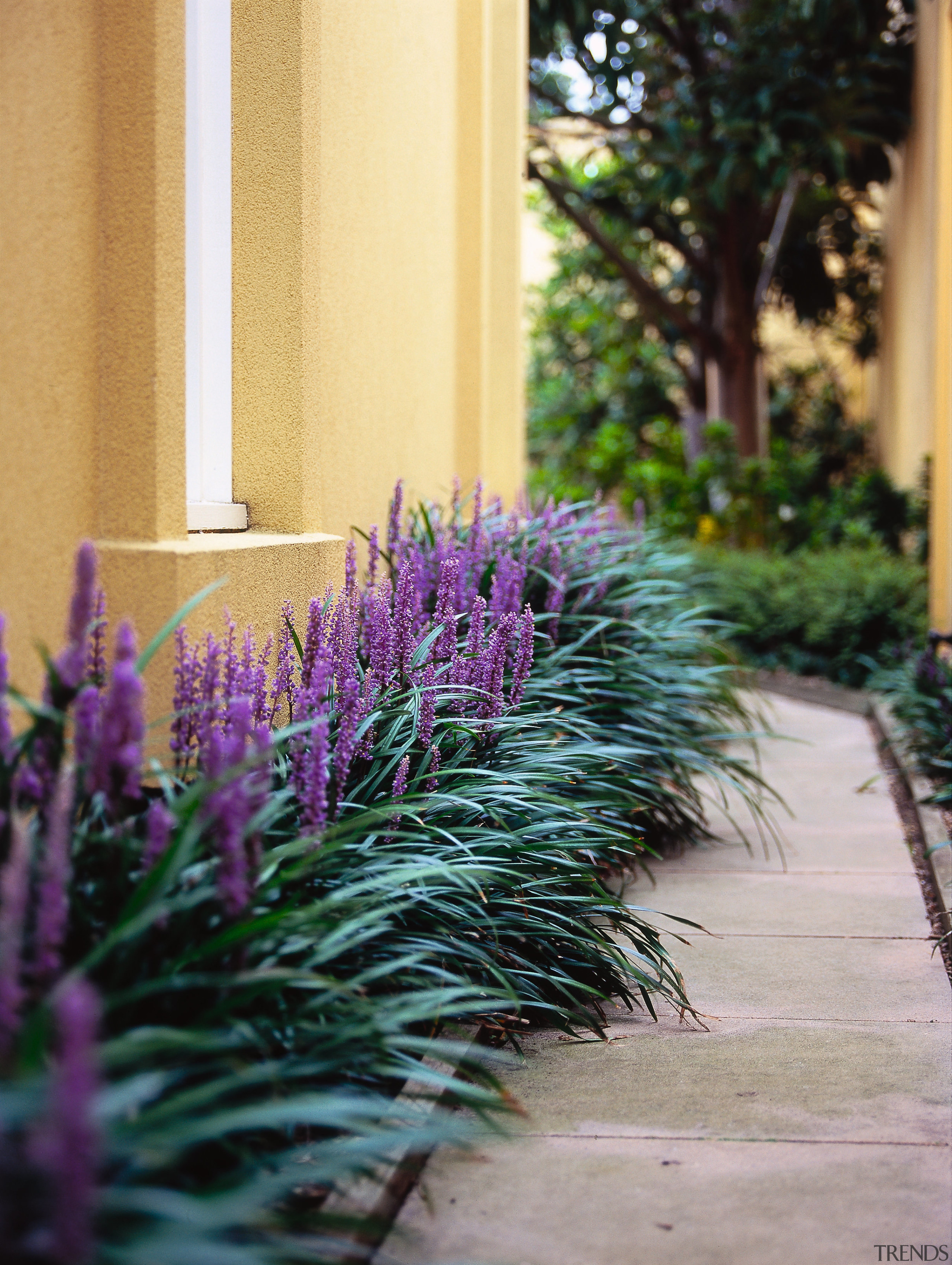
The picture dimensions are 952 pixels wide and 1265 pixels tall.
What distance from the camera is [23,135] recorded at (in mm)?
2361

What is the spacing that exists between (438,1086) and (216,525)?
166 cm

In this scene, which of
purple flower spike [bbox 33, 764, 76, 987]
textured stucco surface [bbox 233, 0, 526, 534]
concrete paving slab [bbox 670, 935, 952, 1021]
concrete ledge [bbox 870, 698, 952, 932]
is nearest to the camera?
purple flower spike [bbox 33, 764, 76, 987]

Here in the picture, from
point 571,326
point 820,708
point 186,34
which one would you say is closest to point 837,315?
point 571,326

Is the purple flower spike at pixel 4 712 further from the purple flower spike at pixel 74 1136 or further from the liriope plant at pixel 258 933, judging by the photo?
the purple flower spike at pixel 74 1136

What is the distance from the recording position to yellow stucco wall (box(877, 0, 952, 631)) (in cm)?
728

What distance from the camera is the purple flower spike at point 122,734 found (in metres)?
1.62

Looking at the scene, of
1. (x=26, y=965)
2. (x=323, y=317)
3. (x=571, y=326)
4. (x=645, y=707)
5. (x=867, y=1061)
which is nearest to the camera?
(x=26, y=965)

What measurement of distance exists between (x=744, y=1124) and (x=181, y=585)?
1.52m

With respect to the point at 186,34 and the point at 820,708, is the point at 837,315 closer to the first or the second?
the point at 820,708

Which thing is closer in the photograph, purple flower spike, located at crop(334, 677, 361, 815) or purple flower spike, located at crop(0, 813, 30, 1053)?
purple flower spike, located at crop(0, 813, 30, 1053)

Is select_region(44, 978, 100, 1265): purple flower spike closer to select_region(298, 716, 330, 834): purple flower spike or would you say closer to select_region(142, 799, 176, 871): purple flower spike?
select_region(142, 799, 176, 871): purple flower spike

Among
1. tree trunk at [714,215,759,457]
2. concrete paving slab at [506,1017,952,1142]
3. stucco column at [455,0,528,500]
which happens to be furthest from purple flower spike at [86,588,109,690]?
tree trunk at [714,215,759,457]

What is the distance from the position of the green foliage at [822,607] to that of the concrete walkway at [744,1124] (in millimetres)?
4686

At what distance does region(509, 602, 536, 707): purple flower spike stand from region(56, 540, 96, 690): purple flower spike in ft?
4.59
